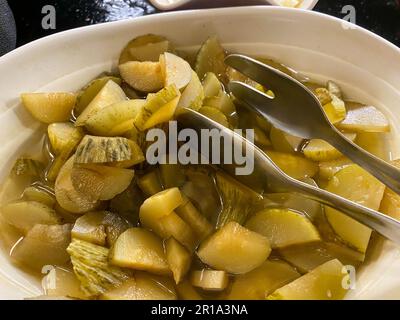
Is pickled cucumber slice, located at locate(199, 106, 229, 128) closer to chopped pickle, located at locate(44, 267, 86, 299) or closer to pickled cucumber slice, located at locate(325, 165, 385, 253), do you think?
pickled cucumber slice, located at locate(325, 165, 385, 253)

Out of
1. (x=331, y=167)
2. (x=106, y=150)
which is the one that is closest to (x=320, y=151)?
(x=331, y=167)

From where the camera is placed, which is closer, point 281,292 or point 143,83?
point 281,292

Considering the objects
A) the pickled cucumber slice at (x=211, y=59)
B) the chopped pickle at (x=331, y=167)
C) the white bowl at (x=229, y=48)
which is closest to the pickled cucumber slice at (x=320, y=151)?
the chopped pickle at (x=331, y=167)

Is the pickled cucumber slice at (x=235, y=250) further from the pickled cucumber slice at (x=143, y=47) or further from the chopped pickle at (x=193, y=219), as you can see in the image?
the pickled cucumber slice at (x=143, y=47)

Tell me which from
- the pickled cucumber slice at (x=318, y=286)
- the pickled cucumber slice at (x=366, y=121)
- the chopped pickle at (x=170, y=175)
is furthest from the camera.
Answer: the pickled cucumber slice at (x=366, y=121)
